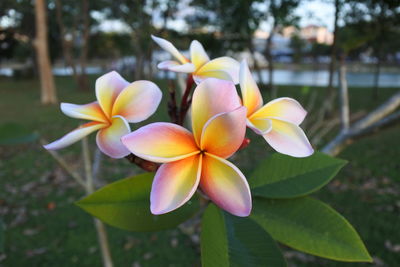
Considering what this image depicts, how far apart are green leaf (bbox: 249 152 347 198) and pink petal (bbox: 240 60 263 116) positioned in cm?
11

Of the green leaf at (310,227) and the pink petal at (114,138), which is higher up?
the pink petal at (114,138)

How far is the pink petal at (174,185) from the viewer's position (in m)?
0.32

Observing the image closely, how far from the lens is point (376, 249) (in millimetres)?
2666

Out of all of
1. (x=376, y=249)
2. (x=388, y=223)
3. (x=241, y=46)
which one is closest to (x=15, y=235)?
(x=376, y=249)

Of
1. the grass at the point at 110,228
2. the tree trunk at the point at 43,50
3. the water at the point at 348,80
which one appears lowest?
the water at the point at 348,80

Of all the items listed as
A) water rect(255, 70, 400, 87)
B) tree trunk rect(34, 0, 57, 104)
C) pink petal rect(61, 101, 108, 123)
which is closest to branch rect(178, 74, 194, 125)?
pink petal rect(61, 101, 108, 123)

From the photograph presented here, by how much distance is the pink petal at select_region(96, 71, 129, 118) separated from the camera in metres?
0.44

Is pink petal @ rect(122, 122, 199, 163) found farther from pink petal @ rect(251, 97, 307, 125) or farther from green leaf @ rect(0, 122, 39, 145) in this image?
green leaf @ rect(0, 122, 39, 145)

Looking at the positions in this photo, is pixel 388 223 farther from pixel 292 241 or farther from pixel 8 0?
pixel 8 0

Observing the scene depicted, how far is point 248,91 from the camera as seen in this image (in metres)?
0.40

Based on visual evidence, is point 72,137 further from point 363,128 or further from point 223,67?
point 363,128

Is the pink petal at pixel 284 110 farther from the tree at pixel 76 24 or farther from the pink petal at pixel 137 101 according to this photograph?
the tree at pixel 76 24

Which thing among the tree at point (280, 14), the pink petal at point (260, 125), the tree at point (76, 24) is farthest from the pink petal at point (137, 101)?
the tree at point (76, 24)

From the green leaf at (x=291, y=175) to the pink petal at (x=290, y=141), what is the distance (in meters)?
0.11
